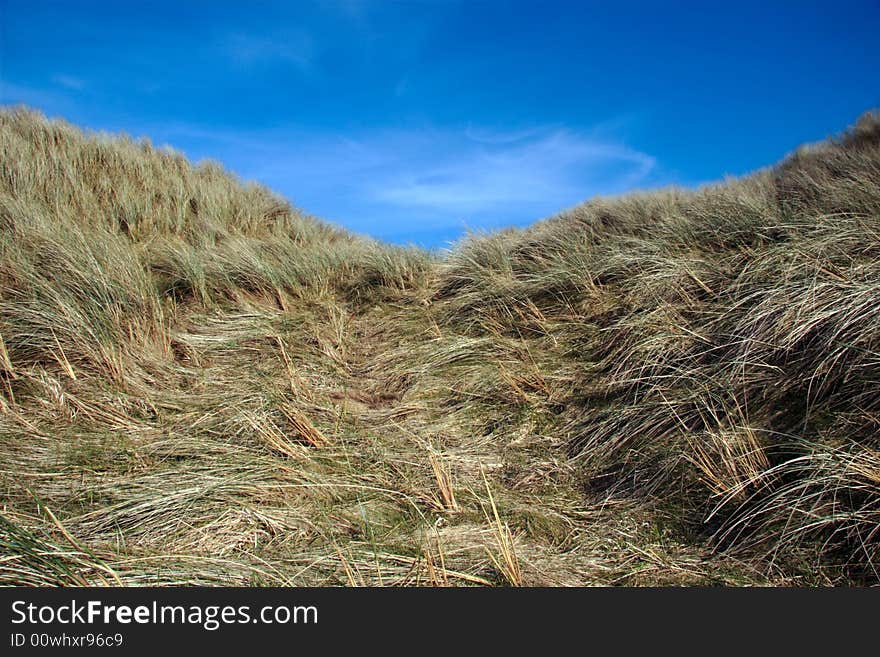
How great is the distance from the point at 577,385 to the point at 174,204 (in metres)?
6.07

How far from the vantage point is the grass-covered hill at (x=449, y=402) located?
2199 mm

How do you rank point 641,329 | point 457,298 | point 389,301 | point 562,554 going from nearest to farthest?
point 562,554, point 641,329, point 457,298, point 389,301

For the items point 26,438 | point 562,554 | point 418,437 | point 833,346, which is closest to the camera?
point 562,554

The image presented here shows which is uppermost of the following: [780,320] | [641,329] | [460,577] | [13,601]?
[641,329]

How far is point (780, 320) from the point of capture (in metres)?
3.06

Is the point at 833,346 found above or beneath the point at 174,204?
beneath

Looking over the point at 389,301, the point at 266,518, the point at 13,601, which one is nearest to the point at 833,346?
the point at 266,518

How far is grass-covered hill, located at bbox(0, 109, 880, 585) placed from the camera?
2.20 meters

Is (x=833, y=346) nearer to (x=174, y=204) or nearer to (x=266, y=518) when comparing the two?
(x=266, y=518)

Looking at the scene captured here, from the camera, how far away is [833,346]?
2.79 m

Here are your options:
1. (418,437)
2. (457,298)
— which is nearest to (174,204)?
(457,298)

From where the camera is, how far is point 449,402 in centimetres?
404

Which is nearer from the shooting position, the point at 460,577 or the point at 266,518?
the point at 460,577

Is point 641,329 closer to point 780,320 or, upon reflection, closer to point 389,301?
point 780,320
